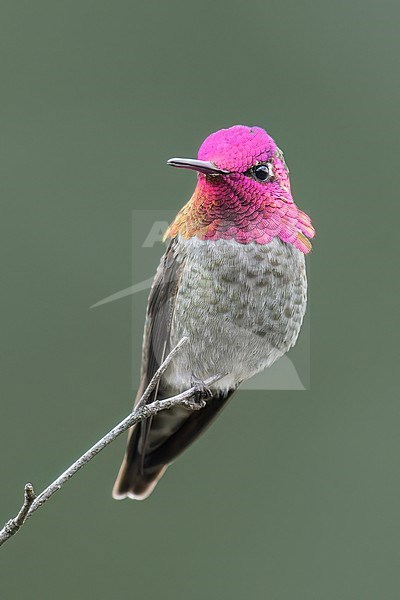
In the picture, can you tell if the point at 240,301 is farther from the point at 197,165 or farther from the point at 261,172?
the point at 197,165

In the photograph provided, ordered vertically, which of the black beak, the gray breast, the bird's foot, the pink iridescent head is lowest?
the bird's foot

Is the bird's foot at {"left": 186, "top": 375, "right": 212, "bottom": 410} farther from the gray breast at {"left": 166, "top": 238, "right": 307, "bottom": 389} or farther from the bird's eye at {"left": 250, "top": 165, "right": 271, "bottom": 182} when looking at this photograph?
the bird's eye at {"left": 250, "top": 165, "right": 271, "bottom": 182}

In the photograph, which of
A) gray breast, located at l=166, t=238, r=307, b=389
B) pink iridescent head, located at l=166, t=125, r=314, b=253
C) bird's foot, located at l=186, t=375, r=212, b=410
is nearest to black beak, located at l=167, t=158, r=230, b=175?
pink iridescent head, located at l=166, t=125, r=314, b=253

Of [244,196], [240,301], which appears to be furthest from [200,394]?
[244,196]

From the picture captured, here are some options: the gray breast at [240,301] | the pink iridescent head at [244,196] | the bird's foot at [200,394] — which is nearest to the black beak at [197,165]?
the pink iridescent head at [244,196]

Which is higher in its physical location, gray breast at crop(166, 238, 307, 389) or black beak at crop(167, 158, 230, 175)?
black beak at crop(167, 158, 230, 175)

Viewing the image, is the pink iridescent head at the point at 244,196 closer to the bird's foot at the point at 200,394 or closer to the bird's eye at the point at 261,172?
the bird's eye at the point at 261,172

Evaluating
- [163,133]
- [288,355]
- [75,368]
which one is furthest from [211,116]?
[288,355]
